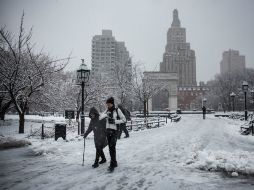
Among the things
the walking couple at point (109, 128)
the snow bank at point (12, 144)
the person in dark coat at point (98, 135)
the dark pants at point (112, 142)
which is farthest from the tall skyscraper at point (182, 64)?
the dark pants at point (112, 142)

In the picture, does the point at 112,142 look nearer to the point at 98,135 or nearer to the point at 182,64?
the point at 98,135

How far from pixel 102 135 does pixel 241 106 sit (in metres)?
71.7

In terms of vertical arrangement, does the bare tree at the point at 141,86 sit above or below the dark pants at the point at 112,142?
above

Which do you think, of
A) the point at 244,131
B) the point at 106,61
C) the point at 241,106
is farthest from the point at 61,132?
the point at 106,61

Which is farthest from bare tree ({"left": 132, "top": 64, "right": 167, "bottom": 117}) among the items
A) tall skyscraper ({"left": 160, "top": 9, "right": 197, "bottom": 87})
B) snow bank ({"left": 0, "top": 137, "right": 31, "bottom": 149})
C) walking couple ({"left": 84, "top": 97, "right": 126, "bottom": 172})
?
tall skyscraper ({"left": 160, "top": 9, "right": 197, "bottom": 87})

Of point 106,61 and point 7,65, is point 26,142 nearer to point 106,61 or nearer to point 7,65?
point 7,65

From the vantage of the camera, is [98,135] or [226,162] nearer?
[226,162]

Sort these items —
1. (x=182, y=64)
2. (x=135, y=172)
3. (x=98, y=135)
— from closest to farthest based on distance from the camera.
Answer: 1. (x=135, y=172)
2. (x=98, y=135)
3. (x=182, y=64)

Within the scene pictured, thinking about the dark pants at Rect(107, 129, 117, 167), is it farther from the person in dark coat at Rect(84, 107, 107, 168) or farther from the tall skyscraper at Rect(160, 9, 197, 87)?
the tall skyscraper at Rect(160, 9, 197, 87)

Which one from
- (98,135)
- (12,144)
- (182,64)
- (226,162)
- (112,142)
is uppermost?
(182,64)

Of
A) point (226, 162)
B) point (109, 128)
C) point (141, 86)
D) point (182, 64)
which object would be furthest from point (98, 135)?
point (182, 64)

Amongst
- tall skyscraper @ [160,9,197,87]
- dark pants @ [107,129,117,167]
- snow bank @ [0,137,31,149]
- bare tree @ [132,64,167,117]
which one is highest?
tall skyscraper @ [160,9,197,87]

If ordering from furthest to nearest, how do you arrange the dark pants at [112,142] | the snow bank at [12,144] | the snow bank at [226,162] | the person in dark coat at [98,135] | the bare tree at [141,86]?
the bare tree at [141,86]
the snow bank at [12,144]
the person in dark coat at [98,135]
the dark pants at [112,142]
the snow bank at [226,162]

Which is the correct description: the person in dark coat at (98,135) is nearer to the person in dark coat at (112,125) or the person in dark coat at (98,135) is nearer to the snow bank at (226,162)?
the person in dark coat at (112,125)
